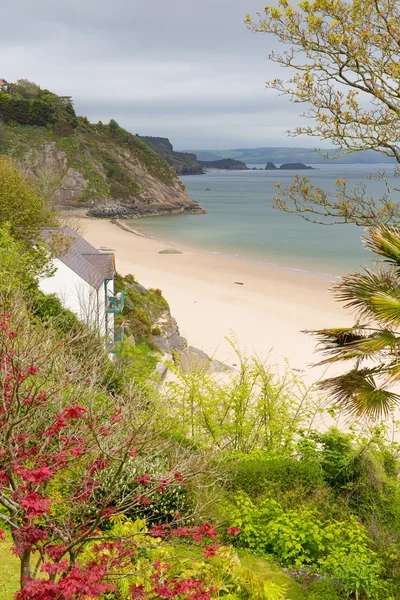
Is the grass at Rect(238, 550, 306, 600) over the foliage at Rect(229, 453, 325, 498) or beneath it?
beneath

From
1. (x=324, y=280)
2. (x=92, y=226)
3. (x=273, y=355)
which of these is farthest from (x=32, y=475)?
(x=92, y=226)

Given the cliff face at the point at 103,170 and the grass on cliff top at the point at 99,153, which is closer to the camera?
the cliff face at the point at 103,170

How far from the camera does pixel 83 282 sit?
21.1 meters

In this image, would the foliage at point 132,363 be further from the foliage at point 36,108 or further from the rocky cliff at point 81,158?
the foliage at point 36,108

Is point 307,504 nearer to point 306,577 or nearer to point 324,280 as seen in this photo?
point 306,577

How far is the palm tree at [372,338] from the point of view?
8.36 metres

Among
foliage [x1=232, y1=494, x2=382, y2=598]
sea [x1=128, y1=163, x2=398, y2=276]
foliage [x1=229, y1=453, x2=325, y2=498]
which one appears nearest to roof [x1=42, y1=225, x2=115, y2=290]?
foliage [x1=229, y1=453, x2=325, y2=498]

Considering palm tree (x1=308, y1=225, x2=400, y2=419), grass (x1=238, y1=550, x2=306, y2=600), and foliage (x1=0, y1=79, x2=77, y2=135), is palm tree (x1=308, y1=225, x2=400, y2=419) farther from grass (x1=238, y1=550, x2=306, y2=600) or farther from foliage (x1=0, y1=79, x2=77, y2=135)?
foliage (x1=0, y1=79, x2=77, y2=135)

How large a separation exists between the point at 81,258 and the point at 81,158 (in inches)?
3325

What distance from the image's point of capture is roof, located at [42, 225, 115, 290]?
2150 cm

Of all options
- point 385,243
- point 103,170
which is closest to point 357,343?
point 385,243

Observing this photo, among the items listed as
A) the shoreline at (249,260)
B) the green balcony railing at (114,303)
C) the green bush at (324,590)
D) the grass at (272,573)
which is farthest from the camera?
the shoreline at (249,260)

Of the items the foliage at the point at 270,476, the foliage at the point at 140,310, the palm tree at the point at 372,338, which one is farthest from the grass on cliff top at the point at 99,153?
the palm tree at the point at 372,338

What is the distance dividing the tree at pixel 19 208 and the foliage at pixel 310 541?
15.6 meters
